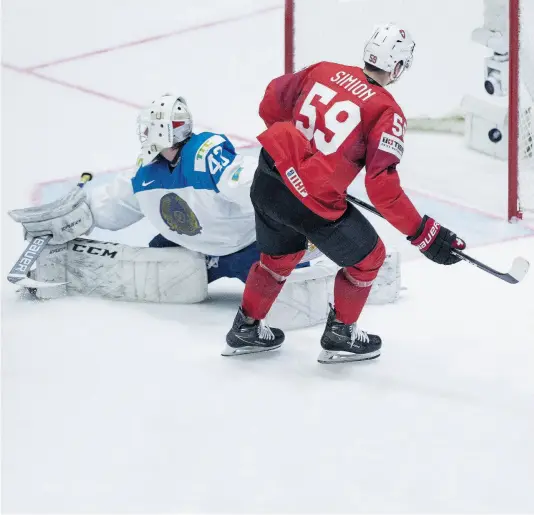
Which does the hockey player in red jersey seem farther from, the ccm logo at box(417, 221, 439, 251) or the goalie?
the goalie

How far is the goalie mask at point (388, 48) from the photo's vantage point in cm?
298

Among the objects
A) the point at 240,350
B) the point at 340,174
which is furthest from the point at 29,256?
the point at 340,174

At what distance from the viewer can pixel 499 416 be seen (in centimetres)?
286

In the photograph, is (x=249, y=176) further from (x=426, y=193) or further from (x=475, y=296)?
(x=426, y=193)

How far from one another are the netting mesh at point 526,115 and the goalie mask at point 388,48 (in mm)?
1550

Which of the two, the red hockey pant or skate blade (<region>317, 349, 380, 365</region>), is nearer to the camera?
the red hockey pant

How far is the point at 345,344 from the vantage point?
10.5 feet

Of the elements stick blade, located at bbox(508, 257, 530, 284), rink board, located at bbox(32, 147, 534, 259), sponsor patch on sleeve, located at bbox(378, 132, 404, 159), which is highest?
sponsor patch on sleeve, located at bbox(378, 132, 404, 159)

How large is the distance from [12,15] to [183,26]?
0.98 metres

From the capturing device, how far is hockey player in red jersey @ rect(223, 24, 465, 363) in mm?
2908

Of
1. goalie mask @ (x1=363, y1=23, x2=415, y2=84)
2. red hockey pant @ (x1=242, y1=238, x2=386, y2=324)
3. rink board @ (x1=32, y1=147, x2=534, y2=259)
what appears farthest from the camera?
rink board @ (x1=32, y1=147, x2=534, y2=259)

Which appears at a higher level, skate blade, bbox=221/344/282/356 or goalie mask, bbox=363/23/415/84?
goalie mask, bbox=363/23/415/84

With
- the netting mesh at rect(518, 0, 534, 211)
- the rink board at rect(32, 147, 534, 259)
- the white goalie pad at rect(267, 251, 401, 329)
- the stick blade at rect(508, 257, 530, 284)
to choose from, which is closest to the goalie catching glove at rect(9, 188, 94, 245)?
the rink board at rect(32, 147, 534, 259)

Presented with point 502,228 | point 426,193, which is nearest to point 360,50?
point 426,193
